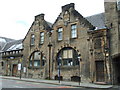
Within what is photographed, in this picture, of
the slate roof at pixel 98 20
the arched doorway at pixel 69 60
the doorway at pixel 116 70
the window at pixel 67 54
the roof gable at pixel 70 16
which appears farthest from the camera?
the window at pixel 67 54

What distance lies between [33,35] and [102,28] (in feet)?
43.5

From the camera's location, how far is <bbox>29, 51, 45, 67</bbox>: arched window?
977 inches

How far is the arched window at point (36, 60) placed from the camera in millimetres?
24811

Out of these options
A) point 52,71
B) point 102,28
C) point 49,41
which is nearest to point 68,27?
point 49,41

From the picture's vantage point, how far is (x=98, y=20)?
21.3m

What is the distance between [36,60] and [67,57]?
6.39 meters

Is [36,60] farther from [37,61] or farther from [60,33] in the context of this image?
[60,33]

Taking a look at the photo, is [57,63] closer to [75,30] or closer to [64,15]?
[75,30]

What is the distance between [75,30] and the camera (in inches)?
854

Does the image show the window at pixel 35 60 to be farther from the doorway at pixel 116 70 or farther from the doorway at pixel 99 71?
the doorway at pixel 116 70

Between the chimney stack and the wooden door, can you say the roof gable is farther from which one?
the wooden door

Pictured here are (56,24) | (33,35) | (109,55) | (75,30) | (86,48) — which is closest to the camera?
(109,55)

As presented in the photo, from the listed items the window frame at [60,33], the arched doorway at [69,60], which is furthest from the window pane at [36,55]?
the window frame at [60,33]

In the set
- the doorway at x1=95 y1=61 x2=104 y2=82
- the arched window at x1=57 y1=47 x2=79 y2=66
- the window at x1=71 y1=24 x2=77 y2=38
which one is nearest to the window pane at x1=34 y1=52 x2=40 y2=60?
the arched window at x1=57 y1=47 x2=79 y2=66
